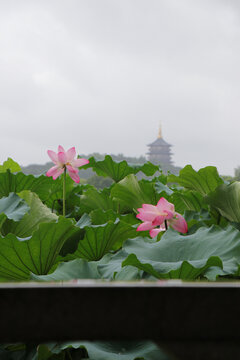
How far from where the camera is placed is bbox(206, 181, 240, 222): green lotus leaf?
4.40 ft

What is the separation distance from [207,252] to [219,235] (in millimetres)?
61

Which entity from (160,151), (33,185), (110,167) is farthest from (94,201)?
(160,151)

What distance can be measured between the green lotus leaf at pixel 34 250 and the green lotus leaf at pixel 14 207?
0.24 metres

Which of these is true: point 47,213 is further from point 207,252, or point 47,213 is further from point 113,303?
point 113,303

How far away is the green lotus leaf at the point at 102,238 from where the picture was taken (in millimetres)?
1094

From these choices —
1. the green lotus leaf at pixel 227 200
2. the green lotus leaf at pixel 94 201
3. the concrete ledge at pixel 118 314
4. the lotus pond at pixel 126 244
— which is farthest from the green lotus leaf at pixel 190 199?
the concrete ledge at pixel 118 314

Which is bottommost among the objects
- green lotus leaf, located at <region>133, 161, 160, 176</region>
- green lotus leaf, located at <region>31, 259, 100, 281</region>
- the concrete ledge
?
green lotus leaf, located at <region>31, 259, 100, 281</region>

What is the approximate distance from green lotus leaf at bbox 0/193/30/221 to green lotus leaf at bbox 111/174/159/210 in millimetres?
361

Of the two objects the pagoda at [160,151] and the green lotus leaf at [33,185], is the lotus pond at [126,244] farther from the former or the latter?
the pagoda at [160,151]

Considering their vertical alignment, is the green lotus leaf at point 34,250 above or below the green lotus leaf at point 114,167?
below

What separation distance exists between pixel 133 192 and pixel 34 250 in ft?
2.12

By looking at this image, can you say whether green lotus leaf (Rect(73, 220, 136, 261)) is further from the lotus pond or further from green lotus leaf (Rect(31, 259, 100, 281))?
green lotus leaf (Rect(31, 259, 100, 281))

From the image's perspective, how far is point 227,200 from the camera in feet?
4.42

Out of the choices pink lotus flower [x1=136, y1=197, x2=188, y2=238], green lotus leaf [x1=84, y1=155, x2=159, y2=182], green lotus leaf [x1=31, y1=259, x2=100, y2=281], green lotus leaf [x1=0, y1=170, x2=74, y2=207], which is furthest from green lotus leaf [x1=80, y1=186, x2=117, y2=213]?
green lotus leaf [x1=31, y1=259, x2=100, y2=281]
